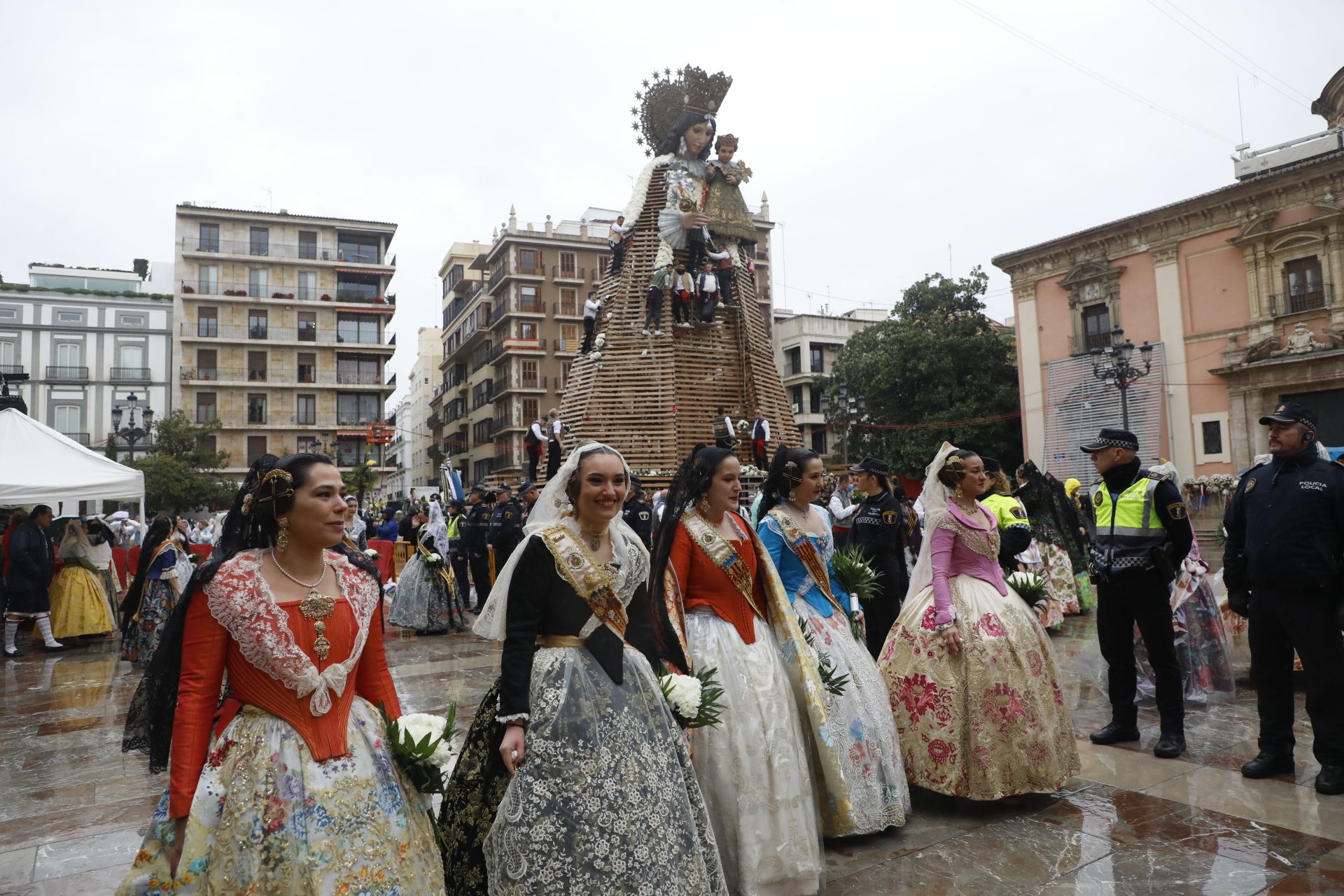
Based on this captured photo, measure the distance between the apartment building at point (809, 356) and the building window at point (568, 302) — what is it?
10922mm

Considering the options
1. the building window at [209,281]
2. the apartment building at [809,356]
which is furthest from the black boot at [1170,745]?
the building window at [209,281]

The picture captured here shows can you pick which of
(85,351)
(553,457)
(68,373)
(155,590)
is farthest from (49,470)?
(85,351)

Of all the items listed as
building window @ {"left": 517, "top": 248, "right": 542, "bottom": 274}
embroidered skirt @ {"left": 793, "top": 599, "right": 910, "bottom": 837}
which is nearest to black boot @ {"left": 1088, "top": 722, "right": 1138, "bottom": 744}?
embroidered skirt @ {"left": 793, "top": 599, "right": 910, "bottom": 837}

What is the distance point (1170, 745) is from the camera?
502 centimetres

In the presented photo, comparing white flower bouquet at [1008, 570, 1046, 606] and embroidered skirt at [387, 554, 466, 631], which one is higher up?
white flower bouquet at [1008, 570, 1046, 606]

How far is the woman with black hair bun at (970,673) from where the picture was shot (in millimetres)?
4203

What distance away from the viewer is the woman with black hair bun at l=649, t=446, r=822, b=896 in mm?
3254

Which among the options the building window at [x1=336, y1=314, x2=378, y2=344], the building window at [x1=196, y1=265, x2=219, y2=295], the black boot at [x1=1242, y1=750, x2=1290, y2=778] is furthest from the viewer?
the building window at [x1=336, y1=314, x2=378, y2=344]

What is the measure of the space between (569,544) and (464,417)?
5401 cm

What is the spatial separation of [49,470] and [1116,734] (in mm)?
10809

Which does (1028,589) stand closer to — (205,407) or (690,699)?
(690,699)

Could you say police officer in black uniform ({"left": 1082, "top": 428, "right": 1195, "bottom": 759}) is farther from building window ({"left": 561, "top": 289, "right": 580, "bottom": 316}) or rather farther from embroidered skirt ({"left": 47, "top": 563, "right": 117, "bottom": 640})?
building window ({"left": 561, "top": 289, "right": 580, "bottom": 316})

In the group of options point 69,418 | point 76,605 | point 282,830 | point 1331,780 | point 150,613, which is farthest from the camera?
point 69,418

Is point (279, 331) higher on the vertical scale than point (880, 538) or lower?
higher
